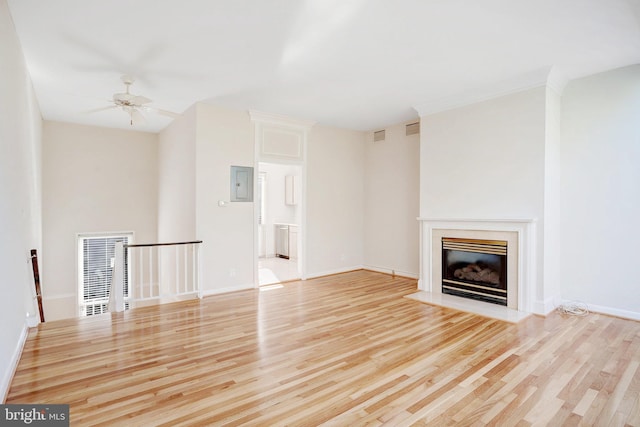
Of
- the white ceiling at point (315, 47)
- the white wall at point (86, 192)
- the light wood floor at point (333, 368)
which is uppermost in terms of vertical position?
the white ceiling at point (315, 47)

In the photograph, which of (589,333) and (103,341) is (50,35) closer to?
(103,341)

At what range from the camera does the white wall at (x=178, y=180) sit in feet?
17.3

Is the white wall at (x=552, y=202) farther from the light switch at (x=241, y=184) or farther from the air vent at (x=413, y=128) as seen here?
the light switch at (x=241, y=184)

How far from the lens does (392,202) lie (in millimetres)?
6516

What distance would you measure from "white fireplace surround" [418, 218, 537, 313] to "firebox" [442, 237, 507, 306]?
0.41 feet

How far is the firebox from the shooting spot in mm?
4426

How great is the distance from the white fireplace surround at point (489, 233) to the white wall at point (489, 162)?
0.08m

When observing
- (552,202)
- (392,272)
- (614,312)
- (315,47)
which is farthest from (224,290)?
(614,312)

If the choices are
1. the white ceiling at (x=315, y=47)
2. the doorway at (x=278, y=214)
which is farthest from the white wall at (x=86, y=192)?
the doorway at (x=278, y=214)

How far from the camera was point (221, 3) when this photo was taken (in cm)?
264

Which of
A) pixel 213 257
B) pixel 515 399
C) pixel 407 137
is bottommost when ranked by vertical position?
pixel 515 399

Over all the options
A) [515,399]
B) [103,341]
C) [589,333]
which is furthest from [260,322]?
[589,333]

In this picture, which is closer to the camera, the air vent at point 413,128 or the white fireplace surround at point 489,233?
the white fireplace surround at point 489,233

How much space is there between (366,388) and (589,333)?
267 centimetres
